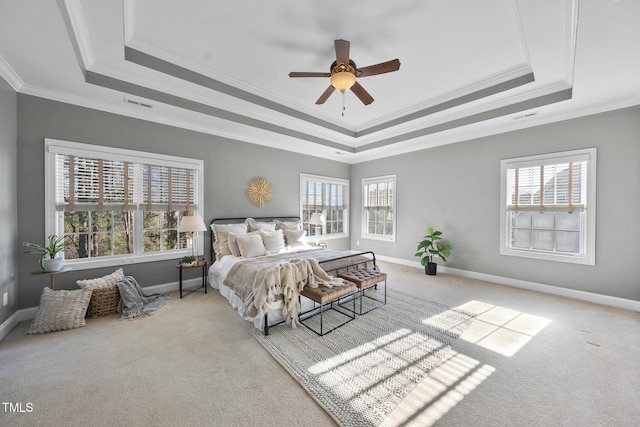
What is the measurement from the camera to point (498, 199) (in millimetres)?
4570

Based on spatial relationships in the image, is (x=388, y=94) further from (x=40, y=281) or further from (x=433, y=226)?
(x=40, y=281)

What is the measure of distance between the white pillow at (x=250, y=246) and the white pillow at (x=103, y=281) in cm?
164

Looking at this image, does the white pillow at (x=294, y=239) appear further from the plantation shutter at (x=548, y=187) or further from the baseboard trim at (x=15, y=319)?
the plantation shutter at (x=548, y=187)

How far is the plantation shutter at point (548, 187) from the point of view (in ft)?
12.5

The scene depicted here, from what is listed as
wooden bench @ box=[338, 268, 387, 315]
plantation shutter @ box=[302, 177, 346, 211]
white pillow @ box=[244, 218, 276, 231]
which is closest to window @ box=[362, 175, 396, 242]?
plantation shutter @ box=[302, 177, 346, 211]

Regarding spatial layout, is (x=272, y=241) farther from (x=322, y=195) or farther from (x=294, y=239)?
(x=322, y=195)

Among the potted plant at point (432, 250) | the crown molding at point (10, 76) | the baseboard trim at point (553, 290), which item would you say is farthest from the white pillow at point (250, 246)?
the baseboard trim at point (553, 290)

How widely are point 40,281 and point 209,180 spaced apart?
252 cm

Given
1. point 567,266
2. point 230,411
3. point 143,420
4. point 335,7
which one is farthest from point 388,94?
point 143,420

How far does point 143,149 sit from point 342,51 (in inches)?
130

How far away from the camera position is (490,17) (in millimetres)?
2484

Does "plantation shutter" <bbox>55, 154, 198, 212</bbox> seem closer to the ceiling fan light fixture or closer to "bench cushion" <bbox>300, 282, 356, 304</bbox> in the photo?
"bench cushion" <bbox>300, 282, 356, 304</bbox>

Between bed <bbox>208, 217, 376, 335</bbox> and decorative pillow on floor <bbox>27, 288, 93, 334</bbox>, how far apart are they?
1576 millimetres

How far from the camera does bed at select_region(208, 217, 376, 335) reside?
283 cm
